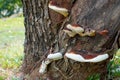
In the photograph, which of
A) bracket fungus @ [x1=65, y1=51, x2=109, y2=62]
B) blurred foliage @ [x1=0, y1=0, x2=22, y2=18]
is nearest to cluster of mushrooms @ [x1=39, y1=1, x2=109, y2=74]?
bracket fungus @ [x1=65, y1=51, x2=109, y2=62]

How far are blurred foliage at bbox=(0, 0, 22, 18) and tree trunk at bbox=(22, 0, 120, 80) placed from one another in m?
11.1

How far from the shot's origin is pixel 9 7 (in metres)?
13.9

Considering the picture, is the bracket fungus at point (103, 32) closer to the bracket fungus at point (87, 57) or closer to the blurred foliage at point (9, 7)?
the bracket fungus at point (87, 57)

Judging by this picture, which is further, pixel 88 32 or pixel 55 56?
pixel 55 56

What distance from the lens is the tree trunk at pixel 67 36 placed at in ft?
7.51

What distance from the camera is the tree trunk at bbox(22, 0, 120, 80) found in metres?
2.29

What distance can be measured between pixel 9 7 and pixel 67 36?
1173 cm

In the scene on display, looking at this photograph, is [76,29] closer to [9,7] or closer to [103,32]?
[103,32]

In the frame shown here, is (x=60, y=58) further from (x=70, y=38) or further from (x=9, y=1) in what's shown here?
(x=9, y=1)

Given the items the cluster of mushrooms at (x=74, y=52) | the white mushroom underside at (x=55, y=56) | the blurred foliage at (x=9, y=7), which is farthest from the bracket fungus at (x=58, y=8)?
the blurred foliage at (x=9, y=7)

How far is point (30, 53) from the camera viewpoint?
2959 mm

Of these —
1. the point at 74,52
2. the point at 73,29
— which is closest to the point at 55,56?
the point at 74,52

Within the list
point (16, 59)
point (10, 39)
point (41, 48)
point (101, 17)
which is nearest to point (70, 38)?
point (101, 17)

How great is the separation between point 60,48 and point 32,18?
0.46m
